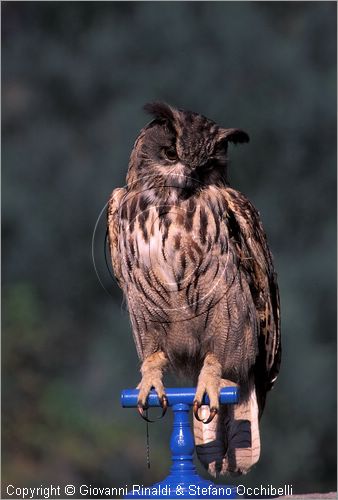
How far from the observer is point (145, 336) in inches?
112

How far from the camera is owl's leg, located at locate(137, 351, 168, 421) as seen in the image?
2.48 metres

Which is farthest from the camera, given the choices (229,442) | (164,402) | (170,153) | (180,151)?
(229,442)

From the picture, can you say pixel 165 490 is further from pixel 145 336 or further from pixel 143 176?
pixel 143 176

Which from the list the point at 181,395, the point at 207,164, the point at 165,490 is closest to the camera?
the point at 165,490

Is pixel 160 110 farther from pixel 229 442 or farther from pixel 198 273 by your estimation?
pixel 229 442

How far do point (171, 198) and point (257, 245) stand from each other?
0.33m

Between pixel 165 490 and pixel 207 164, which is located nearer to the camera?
pixel 165 490

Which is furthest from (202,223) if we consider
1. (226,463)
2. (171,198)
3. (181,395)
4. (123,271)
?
A: (226,463)

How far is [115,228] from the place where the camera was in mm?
2855

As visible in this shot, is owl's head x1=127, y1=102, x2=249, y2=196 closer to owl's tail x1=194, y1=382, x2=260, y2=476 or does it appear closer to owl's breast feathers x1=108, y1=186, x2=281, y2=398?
owl's breast feathers x1=108, y1=186, x2=281, y2=398

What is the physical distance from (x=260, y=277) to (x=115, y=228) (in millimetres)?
470

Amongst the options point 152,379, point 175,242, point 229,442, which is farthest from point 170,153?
point 229,442

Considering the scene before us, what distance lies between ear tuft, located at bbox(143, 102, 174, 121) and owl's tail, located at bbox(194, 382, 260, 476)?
0.86 metres

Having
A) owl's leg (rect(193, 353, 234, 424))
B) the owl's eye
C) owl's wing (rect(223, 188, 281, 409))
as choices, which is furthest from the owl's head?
owl's leg (rect(193, 353, 234, 424))
